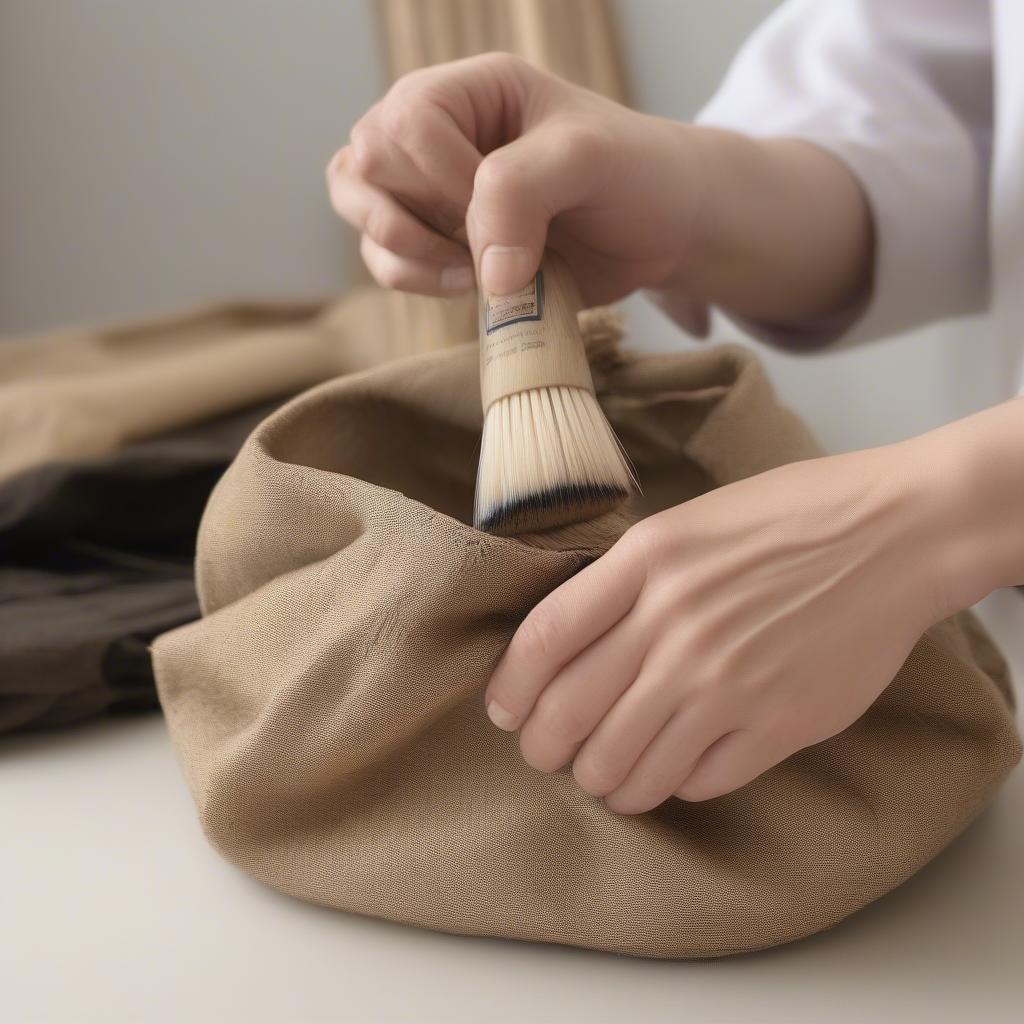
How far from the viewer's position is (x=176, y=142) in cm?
142

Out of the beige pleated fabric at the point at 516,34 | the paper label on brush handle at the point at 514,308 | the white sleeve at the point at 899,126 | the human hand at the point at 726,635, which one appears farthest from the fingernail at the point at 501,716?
the beige pleated fabric at the point at 516,34

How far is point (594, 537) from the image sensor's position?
0.35 m

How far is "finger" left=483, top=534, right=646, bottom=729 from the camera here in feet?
1.03

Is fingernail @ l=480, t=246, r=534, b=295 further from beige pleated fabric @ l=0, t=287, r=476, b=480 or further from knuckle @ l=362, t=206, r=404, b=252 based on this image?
beige pleated fabric @ l=0, t=287, r=476, b=480

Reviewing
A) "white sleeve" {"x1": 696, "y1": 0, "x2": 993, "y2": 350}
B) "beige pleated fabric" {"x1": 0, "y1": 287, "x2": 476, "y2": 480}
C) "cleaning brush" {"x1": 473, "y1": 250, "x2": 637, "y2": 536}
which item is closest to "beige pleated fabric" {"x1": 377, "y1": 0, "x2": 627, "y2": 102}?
"beige pleated fabric" {"x1": 0, "y1": 287, "x2": 476, "y2": 480}

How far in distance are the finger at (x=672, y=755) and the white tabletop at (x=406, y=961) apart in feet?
0.17

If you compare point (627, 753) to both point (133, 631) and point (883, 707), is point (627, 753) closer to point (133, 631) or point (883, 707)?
point (883, 707)

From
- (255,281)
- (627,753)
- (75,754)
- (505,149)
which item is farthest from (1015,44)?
(255,281)

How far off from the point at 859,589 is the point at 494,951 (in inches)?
6.0

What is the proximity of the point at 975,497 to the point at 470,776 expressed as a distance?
17cm

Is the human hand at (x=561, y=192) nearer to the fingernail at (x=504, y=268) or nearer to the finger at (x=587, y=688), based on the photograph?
the fingernail at (x=504, y=268)

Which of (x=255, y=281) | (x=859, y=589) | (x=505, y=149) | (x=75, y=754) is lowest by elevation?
(x=255, y=281)

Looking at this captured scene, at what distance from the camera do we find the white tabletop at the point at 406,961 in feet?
1.03

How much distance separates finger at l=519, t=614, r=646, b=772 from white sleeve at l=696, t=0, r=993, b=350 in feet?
1.11
